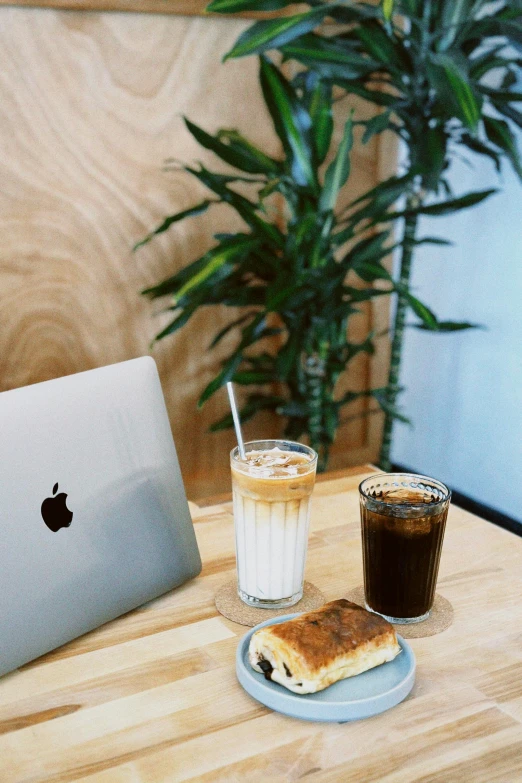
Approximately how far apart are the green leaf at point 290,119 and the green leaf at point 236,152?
69 mm

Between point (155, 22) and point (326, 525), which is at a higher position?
point (155, 22)

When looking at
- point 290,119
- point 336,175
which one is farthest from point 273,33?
point 336,175

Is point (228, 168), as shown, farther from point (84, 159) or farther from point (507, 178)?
point (507, 178)

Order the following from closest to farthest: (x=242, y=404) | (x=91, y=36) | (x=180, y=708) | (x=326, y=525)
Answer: (x=180, y=708) → (x=326, y=525) → (x=91, y=36) → (x=242, y=404)

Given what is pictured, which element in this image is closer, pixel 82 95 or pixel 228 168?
pixel 82 95

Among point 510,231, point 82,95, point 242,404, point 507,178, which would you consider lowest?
point 242,404

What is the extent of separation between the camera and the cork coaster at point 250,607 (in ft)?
2.81

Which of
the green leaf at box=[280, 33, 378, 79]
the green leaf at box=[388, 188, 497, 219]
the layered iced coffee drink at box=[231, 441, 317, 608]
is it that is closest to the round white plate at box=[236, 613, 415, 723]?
the layered iced coffee drink at box=[231, 441, 317, 608]

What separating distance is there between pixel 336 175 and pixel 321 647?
54.3 inches

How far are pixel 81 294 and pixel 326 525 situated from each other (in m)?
1.36

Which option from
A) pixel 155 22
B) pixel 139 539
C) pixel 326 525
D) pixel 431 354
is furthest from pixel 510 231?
pixel 139 539

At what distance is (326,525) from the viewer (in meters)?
1.09

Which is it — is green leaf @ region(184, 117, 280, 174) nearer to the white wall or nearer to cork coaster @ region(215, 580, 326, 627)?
the white wall

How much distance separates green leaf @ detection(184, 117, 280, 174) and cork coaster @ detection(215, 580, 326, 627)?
1230 millimetres
